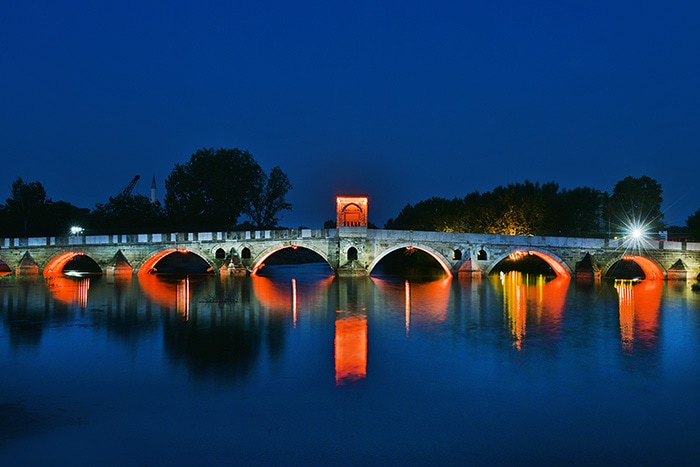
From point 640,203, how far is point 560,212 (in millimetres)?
8637

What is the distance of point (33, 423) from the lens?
8.11 meters

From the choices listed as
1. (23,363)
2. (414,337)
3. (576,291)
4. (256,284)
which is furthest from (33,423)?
(576,291)

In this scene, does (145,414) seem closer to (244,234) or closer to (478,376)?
(478,376)

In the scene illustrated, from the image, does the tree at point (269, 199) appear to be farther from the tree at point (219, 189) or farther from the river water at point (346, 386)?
the river water at point (346, 386)

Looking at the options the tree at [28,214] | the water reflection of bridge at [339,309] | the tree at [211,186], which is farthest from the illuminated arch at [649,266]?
the tree at [28,214]

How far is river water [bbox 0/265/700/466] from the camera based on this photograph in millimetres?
7359

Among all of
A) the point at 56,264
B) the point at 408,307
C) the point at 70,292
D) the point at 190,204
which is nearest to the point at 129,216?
the point at 190,204

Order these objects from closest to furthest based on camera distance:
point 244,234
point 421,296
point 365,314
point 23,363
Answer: point 23,363, point 365,314, point 421,296, point 244,234

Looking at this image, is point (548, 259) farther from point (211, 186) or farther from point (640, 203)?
point (211, 186)

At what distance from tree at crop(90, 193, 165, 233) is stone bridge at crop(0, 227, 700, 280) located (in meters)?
15.2

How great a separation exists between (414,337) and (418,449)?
27.4 ft

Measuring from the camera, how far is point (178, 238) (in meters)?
39.8

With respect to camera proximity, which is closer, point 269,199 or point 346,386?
point 346,386

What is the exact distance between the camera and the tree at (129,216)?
185 ft
